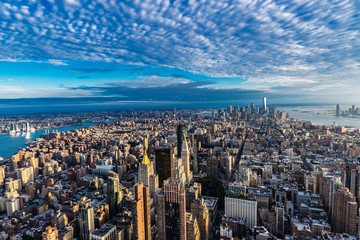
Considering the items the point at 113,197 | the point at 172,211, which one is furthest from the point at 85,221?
the point at 172,211

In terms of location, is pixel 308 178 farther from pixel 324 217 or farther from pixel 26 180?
pixel 26 180

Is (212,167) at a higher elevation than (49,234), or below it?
below

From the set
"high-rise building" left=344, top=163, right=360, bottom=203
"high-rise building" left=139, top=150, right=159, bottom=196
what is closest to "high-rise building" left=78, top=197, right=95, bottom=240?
"high-rise building" left=139, top=150, right=159, bottom=196

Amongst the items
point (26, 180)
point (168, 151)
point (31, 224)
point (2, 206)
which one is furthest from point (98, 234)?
point (26, 180)

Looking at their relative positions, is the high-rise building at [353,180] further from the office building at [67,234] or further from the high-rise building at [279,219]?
the office building at [67,234]

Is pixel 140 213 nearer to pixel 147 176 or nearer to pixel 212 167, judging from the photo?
pixel 147 176
